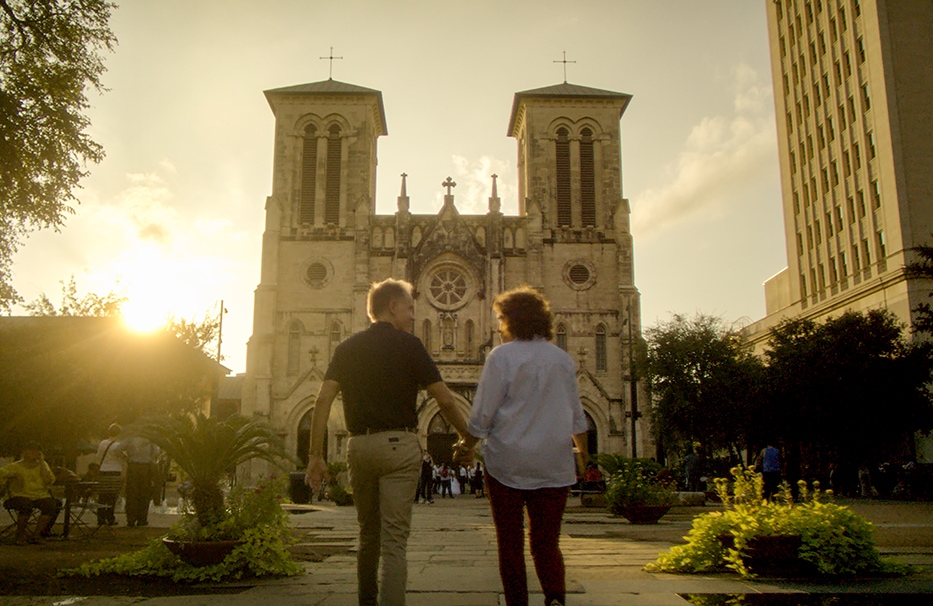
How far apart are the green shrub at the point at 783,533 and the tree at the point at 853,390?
23.6m

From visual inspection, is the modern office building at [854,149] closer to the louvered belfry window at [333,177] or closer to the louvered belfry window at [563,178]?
the louvered belfry window at [563,178]

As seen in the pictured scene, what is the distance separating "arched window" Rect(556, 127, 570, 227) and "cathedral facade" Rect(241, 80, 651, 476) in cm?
7

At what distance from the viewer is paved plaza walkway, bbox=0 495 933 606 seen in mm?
5727

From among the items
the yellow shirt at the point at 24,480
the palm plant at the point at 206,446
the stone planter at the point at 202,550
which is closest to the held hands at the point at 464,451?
the palm plant at the point at 206,446

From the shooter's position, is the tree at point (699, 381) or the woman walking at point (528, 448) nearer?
the woman walking at point (528, 448)

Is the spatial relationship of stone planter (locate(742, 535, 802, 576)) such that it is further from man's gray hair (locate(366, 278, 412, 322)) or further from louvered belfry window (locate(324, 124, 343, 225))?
louvered belfry window (locate(324, 124, 343, 225))

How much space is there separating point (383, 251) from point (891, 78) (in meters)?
24.8

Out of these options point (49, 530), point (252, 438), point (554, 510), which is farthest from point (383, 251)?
point (554, 510)

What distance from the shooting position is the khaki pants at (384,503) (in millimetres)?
4605

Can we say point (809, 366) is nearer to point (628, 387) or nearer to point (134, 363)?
point (628, 387)

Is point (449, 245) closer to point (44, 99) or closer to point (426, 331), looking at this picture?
point (426, 331)

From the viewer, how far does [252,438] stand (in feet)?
25.0

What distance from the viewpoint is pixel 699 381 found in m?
38.1

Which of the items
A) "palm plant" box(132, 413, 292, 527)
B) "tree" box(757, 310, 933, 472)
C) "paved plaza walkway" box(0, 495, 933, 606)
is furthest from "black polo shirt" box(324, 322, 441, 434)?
"tree" box(757, 310, 933, 472)
